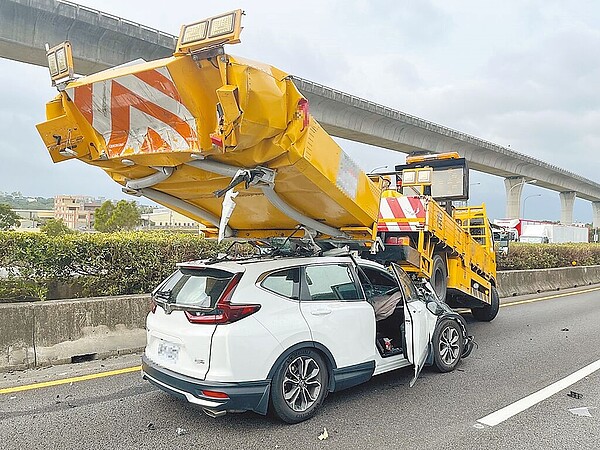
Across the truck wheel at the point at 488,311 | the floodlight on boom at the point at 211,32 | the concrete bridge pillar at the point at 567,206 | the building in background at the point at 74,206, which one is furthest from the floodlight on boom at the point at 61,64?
the building in background at the point at 74,206

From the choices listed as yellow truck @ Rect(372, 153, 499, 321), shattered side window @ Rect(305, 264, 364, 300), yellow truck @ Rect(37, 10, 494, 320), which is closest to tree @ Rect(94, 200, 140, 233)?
yellow truck @ Rect(372, 153, 499, 321)

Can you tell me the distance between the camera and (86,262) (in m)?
7.70

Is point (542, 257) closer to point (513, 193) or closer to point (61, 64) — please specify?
point (61, 64)

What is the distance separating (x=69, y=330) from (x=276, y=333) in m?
3.59

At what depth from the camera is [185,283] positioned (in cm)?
480

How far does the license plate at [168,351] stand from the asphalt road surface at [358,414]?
58 cm

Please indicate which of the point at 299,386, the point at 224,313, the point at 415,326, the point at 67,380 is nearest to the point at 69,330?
the point at 67,380

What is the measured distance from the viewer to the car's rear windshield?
439 cm

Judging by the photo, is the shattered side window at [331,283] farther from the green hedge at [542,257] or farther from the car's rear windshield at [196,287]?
the green hedge at [542,257]

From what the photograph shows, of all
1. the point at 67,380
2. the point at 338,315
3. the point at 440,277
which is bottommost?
the point at 67,380

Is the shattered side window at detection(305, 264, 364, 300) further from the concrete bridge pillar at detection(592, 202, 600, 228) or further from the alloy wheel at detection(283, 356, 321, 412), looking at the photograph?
the concrete bridge pillar at detection(592, 202, 600, 228)

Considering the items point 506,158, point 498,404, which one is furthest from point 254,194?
point 506,158

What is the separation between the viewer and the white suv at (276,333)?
4.12m

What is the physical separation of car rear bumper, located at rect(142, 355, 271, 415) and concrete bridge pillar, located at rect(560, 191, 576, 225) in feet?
192
